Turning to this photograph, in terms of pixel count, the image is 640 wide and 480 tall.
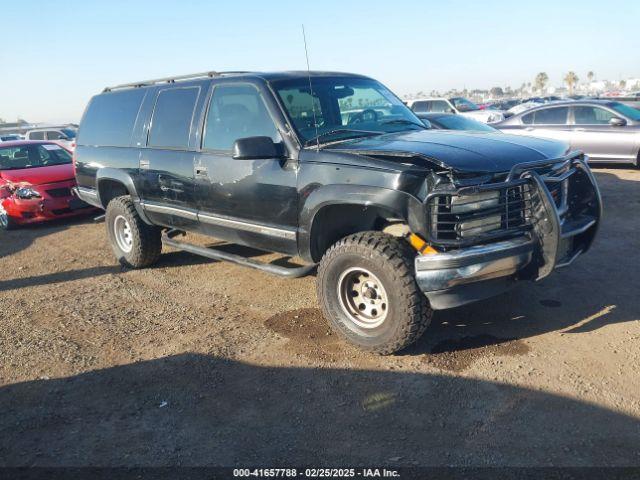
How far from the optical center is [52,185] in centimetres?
922

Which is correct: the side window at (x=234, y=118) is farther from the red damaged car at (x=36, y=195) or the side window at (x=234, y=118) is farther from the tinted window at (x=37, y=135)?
the tinted window at (x=37, y=135)

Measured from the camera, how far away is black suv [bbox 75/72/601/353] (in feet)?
11.9

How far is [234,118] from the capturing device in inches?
195

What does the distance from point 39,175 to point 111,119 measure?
3.50 m

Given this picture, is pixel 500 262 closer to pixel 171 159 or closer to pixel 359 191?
pixel 359 191

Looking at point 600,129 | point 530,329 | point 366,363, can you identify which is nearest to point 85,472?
point 366,363

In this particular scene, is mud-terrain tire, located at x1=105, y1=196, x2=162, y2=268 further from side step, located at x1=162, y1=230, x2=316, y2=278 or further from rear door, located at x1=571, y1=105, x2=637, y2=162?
rear door, located at x1=571, y1=105, x2=637, y2=162

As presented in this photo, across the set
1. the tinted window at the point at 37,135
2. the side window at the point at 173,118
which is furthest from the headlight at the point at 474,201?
the tinted window at the point at 37,135

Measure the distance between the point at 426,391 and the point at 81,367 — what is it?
8.48ft

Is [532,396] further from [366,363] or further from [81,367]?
[81,367]

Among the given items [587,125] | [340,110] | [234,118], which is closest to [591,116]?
[587,125]

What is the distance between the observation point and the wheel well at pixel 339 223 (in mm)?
4215

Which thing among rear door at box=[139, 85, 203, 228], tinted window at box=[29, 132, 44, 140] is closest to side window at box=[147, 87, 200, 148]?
rear door at box=[139, 85, 203, 228]

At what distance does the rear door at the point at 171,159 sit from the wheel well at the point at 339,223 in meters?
1.59
